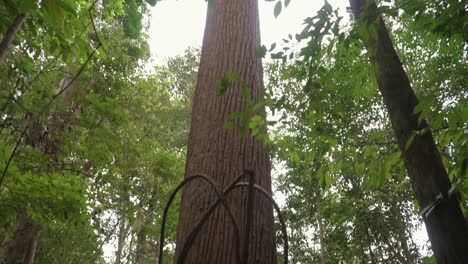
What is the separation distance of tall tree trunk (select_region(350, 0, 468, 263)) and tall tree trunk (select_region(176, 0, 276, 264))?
2.01ft

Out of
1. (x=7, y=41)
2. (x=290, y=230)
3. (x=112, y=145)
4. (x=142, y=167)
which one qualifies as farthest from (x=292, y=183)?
(x=7, y=41)

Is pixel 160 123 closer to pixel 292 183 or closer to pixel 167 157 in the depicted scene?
pixel 167 157

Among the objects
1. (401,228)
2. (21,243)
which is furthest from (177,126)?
(401,228)

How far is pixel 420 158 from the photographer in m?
1.33

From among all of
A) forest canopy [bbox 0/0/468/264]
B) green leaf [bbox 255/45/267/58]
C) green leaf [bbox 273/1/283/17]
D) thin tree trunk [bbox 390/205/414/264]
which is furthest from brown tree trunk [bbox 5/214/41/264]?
thin tree trunk [bbox 390/205/414/264]

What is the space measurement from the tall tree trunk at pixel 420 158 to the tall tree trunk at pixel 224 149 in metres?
0.61

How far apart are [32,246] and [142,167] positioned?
2508mm

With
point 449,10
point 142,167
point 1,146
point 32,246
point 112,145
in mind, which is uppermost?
point 142,167

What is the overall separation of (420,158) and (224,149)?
86 cm

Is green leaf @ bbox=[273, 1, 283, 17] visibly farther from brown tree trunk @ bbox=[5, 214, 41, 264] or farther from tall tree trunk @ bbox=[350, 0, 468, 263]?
brown tree trunk @ bbox=[5, 214, 41, 264]

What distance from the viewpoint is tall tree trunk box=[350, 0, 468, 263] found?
3.80 ft

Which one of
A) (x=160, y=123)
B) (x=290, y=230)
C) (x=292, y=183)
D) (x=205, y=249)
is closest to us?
(x=205, y=249)

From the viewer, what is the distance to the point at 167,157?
6.99 m

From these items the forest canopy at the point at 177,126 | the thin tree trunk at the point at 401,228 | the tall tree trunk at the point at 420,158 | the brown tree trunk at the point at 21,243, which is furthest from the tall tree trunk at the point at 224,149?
the thin tree trunk at the point at 401,228
